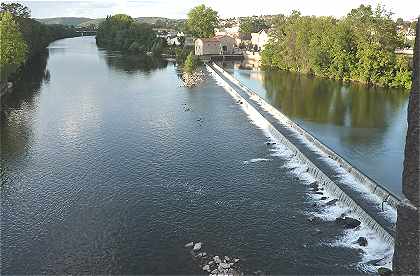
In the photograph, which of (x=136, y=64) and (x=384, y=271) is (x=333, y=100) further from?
(x=136, y=64)

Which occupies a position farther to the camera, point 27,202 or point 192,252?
point 27,202

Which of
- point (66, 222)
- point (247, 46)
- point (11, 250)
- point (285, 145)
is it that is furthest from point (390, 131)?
point (247, 46)

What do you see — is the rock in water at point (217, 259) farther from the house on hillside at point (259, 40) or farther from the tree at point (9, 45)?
the house on hillside at point (259, 40)

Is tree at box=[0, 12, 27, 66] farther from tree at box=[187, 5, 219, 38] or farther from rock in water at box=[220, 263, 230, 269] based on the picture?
tree at box=[187, 5, 219, 38]

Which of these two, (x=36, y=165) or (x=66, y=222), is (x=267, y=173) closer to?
(x=66, y=222)

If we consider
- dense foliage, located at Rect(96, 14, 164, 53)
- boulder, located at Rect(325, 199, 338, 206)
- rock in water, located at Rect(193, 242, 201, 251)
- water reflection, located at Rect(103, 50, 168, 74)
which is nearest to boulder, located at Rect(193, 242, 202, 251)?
rock in water, located at Rect(193, 242, 201, 251)

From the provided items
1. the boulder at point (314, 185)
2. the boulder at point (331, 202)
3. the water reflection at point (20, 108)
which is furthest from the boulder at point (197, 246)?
the water reflection at point (20, 108)
